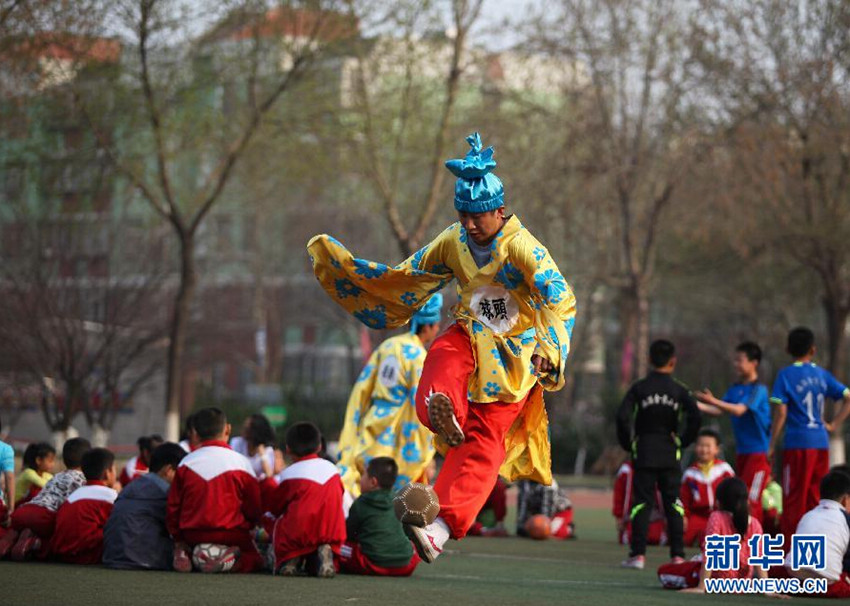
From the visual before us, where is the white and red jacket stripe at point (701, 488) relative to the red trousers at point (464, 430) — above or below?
below

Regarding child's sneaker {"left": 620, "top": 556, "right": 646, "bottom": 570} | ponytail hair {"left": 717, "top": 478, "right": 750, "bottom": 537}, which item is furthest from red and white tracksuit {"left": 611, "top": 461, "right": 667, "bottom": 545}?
ponytail hair {"left": 717, "top": 478, "right": 750, "bottom": 537}

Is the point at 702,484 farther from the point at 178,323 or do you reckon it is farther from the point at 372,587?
the point at 178,323

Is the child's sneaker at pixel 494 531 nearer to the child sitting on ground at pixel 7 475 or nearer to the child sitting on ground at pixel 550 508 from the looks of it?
the child sitting on ground at pixel 550 508

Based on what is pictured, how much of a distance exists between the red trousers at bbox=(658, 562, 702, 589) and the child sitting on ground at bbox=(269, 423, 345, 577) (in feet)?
6.94

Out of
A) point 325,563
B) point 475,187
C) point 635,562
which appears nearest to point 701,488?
point 635,562

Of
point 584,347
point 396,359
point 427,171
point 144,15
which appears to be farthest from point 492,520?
point 584,347

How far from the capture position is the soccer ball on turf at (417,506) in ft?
23.5

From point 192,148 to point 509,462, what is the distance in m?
15.4

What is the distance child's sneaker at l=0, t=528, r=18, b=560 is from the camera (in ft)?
32.7

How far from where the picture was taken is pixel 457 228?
8.18 meters

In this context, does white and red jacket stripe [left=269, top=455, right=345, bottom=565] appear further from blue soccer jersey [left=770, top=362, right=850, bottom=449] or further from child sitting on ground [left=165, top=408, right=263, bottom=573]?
blue soccer jersey [left=770, top=362, right=850, bottom=449]

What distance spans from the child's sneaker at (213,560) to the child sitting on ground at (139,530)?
0.26 meters

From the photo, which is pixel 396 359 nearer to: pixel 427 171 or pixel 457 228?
pixel 457 228

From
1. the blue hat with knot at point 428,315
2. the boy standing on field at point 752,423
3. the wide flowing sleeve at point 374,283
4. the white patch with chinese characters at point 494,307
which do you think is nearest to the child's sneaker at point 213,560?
the wide flowing sleeve at point 374,283
